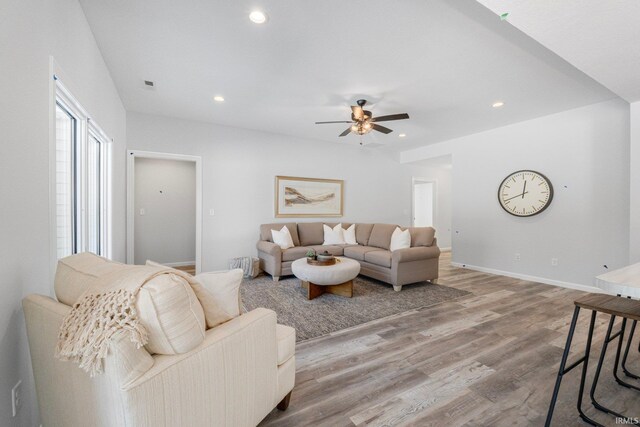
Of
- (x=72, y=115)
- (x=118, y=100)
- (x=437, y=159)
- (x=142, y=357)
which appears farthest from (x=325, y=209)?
(x=142, y=357)

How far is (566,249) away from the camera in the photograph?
3.87 metres

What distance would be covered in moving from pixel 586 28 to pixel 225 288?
2912mm

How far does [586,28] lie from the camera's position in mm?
1795

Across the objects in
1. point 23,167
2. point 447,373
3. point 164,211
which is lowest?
point 447,373

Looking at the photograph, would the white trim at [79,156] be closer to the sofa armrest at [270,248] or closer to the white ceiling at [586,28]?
the sofa armrest at [270,248]

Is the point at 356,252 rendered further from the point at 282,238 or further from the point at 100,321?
the point at 100,321

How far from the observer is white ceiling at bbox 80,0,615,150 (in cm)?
198

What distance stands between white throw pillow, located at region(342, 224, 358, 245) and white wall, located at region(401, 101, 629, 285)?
2.14 metres

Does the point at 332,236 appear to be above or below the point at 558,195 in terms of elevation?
below

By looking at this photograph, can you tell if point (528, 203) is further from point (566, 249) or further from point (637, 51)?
point (637, 51)

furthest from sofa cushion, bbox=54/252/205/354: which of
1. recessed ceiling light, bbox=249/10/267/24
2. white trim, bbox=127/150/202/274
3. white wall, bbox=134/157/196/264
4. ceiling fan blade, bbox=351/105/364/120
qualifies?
white wall, bbox=134/157/196/264

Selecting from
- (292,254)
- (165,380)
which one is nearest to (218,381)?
(165,380)

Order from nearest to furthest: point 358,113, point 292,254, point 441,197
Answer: point 358,113, point 292,254, point 441,197

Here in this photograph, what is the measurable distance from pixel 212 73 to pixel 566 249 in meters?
5.42
